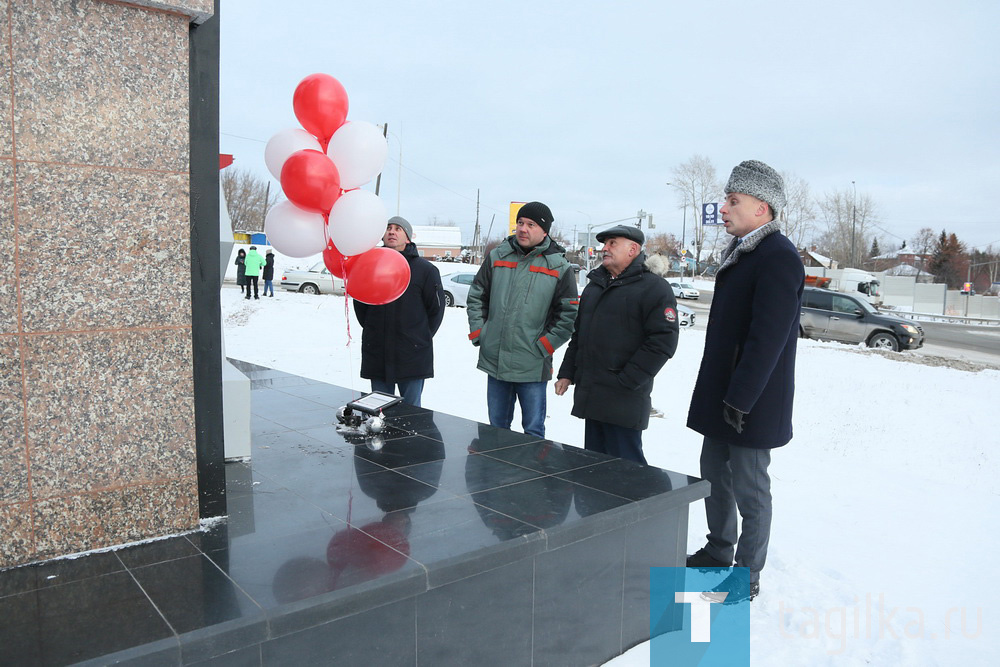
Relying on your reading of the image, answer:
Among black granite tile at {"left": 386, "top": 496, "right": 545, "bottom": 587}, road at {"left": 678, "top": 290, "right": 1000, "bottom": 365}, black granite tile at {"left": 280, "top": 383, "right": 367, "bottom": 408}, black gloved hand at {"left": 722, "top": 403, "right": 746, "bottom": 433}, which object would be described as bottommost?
road at {"left": 678, "top": 290, "right": 1000, "bottom": 365}

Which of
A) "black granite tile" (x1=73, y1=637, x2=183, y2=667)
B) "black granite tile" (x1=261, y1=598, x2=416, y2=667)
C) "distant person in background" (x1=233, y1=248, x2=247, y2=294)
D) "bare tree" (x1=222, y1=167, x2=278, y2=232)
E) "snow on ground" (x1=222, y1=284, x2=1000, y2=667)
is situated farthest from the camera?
"bare tree" (x1=222, y1=167, x2=278, y2=232)

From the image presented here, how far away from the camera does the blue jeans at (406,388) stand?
5.01 meters

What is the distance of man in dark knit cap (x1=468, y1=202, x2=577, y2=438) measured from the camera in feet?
14.6

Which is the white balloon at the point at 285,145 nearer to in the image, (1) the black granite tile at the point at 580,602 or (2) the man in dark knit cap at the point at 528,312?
(2) the man in dark knit cap at the point at 528,312

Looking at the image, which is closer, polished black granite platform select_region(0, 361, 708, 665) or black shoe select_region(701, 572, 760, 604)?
polished black granite platform select_region(0, 361, 708, 665)

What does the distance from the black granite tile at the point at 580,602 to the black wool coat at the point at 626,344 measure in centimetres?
110

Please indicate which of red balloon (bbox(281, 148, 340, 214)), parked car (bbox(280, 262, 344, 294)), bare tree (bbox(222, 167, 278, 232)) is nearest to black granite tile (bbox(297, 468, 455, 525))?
red balloon (bbox(281, 148, 340, 214))

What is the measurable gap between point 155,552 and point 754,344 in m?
2.51

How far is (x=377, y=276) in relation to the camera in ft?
13.6

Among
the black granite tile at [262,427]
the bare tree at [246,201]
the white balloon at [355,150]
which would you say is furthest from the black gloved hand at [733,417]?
the bare tree at [246,201]

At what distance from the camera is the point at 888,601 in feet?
10.8

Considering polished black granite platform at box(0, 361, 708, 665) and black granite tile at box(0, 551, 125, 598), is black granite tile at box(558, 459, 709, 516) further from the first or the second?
black granite tile at box(0, 551, 125, 598)

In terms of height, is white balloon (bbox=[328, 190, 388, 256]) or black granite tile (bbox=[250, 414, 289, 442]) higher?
white balloon (bbox=[328, 190, 388, 256])

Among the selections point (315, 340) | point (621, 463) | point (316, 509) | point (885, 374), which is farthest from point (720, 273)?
point (315, 340)
